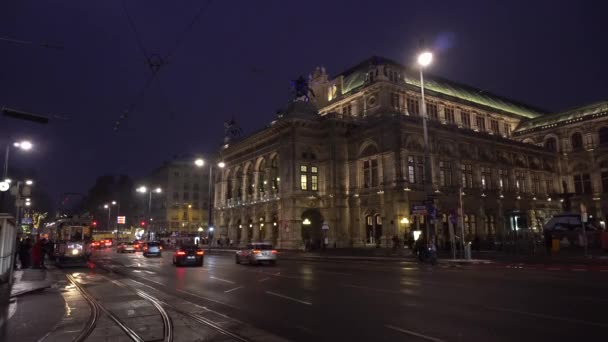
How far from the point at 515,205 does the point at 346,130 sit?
27.0 meters

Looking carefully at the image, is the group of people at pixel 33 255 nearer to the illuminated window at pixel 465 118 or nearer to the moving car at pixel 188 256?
the moving car at pixel 188 256

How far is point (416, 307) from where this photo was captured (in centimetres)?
1059

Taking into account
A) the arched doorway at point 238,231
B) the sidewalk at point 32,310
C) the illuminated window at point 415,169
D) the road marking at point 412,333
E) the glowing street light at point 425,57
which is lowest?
the sidewalk at point 32,310

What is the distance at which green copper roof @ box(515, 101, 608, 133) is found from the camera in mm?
69938

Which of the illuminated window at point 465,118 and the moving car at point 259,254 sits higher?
the illuminated window at point 465,118

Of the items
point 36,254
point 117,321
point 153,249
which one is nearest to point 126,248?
point 153,249

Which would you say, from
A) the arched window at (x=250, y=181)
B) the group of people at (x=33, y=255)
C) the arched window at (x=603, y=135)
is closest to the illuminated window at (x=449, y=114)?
the arched window at (x=603, y=135)

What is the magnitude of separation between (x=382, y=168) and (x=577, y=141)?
43094mm

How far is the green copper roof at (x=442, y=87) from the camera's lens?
6394cm

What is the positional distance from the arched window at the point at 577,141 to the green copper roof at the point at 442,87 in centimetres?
1077

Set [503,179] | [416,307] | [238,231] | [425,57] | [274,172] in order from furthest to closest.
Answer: [238,231] < [503,179] < [274,172] < [425,57] < [416,307]

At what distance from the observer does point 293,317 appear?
970 centimetres

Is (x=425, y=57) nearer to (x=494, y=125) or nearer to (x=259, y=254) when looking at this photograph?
(x=259, y=254)

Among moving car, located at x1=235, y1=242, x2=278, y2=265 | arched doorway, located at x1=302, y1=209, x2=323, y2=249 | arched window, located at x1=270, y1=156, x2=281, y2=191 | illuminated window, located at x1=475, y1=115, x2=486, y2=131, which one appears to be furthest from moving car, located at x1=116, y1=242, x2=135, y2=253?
illuminated window, located at x1=475, y1=115, x2=486, y2=131
